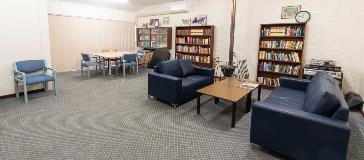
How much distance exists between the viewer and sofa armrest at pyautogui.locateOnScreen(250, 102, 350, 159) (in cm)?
194

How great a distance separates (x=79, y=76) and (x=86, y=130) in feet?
13.7

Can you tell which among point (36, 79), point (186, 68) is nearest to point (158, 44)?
point (186, 68)

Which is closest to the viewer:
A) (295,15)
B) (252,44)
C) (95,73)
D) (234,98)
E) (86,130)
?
(86,130)

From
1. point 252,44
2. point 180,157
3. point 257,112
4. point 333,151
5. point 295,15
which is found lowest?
point 180,157

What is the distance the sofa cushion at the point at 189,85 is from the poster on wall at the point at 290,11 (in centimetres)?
283

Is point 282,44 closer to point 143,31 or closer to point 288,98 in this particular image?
point 288,98

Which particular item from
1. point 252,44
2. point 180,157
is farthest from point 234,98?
point 252,44

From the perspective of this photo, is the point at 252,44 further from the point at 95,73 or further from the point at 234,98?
the point at 95,73

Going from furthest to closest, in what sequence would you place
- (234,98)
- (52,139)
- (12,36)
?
(12,36), (234,98), (52,139)

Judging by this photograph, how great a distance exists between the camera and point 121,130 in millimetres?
2973

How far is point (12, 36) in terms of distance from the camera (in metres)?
4.14

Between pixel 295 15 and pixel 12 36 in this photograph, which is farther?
pixel 295 15

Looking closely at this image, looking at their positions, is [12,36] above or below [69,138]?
above

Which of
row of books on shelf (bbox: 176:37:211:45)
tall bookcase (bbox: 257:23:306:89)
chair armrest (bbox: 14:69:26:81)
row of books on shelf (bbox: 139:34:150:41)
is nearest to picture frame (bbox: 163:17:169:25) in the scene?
row of books on shelf (bbox: 176:37:211:45)
